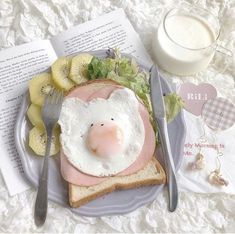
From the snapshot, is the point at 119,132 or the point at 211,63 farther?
the point at 211,63

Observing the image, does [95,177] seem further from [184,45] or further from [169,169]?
[184,45]

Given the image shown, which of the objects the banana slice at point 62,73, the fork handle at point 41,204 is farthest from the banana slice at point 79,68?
the fork handle at point 41,204

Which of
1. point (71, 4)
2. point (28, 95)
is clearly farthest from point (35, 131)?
point (71, 4)

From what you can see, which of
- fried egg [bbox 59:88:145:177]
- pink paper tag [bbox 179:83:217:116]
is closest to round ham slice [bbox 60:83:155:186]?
fried egg [bbox 59:88:145:177]

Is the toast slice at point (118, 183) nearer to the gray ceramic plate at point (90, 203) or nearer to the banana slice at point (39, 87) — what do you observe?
the gray ceramic plate at point (90, 203)

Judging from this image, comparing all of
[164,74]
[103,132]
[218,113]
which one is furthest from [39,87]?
[218,113]

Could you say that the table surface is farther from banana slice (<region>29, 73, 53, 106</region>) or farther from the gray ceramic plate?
banana slice (<region>29, 73, 53, 106</region>)

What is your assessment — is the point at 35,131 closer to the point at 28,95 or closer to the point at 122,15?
the point at 28,95
